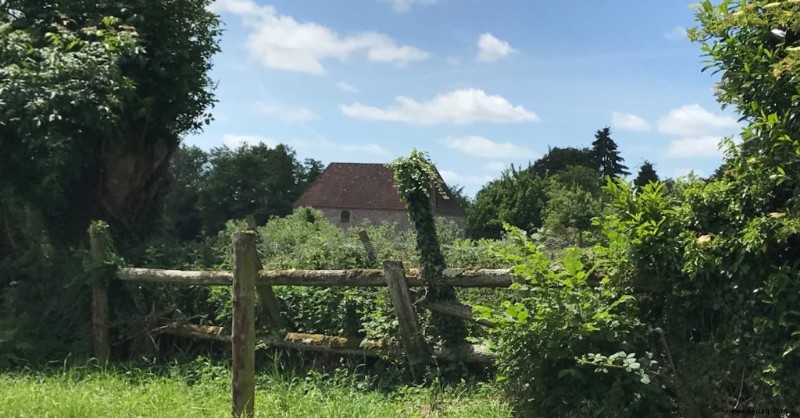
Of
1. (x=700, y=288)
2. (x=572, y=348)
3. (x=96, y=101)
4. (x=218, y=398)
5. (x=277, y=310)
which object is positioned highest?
(x=96, y=101)

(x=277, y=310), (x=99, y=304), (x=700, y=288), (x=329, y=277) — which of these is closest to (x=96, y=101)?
(x=99, y=304)

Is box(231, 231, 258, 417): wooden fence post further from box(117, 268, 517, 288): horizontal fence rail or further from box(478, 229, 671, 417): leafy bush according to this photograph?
box(478, 229, 671, 417): leafy bush

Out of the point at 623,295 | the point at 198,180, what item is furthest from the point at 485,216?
the point at 623,295

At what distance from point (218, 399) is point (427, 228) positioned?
246 centimetres

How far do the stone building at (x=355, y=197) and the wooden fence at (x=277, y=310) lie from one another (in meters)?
40.9

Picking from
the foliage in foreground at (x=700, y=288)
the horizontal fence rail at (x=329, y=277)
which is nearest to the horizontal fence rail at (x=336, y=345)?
the horizontal fence rail at (x=329, y=277)

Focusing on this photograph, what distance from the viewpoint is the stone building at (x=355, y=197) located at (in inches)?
2021

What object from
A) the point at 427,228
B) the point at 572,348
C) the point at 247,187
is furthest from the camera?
the point at 247,187

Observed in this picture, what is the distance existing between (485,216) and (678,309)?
4139 cm

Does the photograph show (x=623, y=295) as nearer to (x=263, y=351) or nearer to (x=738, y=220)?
(x=738, y=220)

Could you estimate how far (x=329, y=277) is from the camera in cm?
664

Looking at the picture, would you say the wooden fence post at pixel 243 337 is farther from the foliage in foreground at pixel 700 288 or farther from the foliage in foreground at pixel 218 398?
the foliage in foreground at pixel 700 288

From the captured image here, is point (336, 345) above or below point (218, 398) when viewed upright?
above

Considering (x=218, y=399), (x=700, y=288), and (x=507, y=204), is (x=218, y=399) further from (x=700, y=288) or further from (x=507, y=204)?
(x=507, y=204)
